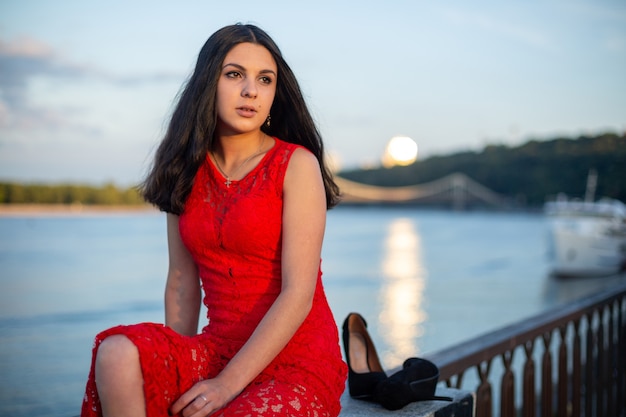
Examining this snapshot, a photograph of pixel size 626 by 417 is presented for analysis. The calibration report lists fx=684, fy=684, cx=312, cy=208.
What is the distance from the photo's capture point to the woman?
1195 millimetres

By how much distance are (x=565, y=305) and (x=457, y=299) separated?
75.9 feet

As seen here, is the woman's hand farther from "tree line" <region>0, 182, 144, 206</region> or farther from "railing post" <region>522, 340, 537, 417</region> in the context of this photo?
"tree line" <region>0, 182, 144, 206</region>

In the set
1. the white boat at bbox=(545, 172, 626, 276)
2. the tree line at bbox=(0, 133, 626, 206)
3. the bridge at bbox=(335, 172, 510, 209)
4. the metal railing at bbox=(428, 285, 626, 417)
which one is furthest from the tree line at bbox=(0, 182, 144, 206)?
the metal railing at bbox=(428, 285, 626, 417)

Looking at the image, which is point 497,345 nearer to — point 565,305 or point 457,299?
point 565,305

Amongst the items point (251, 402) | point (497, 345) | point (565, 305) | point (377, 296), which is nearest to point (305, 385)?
point (251, 402)

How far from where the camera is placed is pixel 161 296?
86.4 ft

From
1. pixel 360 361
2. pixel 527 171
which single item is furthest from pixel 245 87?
pixel 527 171

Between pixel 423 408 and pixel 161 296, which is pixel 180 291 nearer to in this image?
pixel 423 408

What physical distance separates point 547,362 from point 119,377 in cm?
205

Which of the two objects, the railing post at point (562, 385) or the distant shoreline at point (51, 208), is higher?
the railing post at point (562, 385)

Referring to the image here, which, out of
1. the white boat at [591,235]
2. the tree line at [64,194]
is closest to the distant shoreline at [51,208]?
the tree line at [64,194]

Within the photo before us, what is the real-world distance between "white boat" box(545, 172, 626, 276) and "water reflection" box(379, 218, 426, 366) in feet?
19.9

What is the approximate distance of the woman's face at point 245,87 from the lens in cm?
146

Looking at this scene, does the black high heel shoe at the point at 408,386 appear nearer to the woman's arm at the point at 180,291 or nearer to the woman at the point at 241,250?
the woman at the point at 241,250
